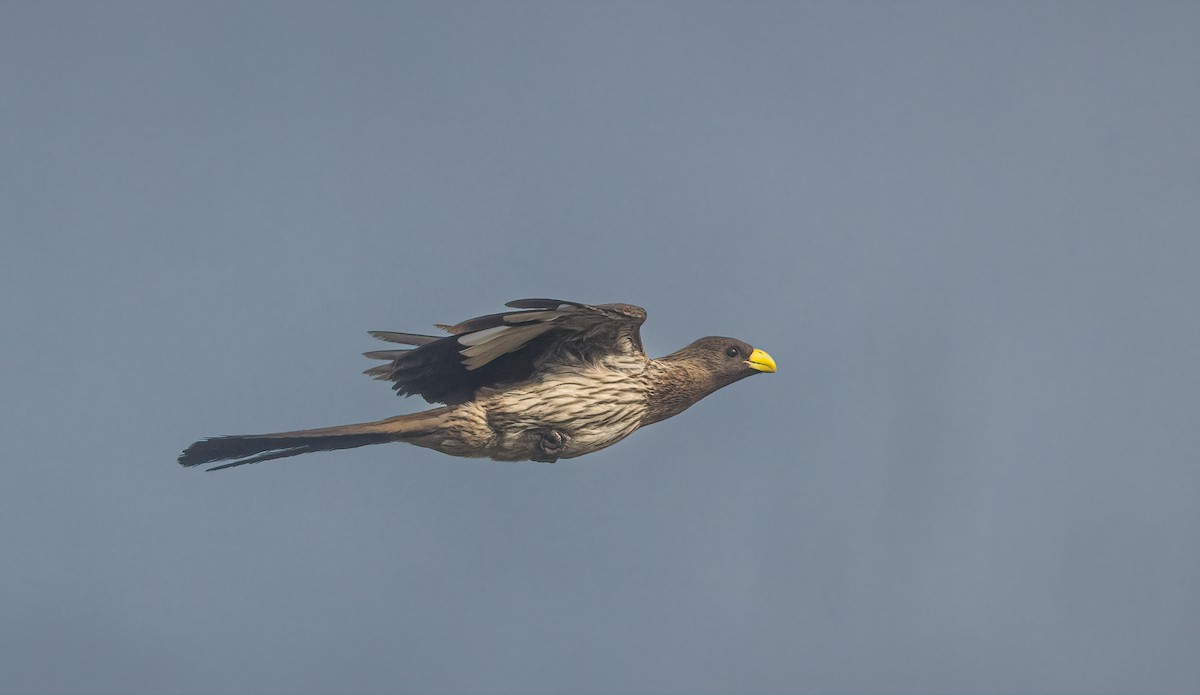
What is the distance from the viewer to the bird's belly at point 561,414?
42.1 ft

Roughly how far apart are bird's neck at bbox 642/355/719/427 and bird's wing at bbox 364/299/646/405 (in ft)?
1.16

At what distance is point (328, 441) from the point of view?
480 inches

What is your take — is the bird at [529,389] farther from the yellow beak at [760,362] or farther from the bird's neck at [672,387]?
the yellow beak at [760,362]

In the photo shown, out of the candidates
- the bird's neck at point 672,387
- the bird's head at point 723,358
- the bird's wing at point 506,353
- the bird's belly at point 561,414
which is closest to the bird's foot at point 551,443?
the bird's belly at point 561,414

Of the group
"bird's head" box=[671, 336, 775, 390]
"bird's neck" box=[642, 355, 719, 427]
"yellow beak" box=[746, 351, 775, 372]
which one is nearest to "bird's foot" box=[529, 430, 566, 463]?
"bird's neck" box=[642, 355, 719, 427]

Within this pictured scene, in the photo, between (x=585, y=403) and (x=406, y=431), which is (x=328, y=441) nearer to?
(x=406, y=431)

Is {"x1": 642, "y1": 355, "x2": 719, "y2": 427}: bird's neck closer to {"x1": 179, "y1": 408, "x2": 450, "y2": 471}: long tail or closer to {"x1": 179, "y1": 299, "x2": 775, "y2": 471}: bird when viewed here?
{"x1": 179, "y1": 299, "x2": 775, "y2": 471}: bird

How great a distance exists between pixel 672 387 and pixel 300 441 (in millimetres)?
3745

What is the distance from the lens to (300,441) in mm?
12039

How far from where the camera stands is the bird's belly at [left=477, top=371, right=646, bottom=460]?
1284 cm

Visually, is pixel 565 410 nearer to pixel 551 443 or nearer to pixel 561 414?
pixel 561 414

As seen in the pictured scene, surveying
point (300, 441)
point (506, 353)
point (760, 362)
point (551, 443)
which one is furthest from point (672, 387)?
point (300, 441)

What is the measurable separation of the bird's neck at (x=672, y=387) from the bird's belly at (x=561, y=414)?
0.40 m

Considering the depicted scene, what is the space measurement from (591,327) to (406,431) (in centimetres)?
194
